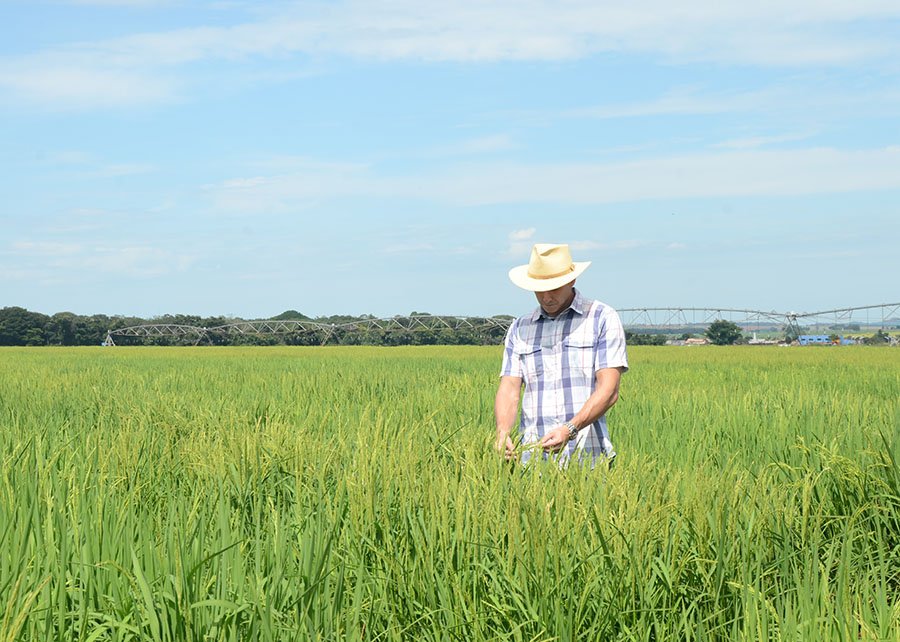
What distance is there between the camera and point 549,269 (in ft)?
14.0

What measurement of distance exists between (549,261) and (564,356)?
488mm

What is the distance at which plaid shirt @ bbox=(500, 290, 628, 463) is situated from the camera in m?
4.33

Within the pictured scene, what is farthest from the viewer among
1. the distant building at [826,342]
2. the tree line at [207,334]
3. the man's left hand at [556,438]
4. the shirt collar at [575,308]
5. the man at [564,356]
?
the tree line at [207,334]

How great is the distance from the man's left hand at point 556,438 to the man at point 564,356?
0.18 meters

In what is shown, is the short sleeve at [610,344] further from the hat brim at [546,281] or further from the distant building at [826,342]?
the distant building at [826,342]

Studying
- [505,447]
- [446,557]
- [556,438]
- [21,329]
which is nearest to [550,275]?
[556,438]

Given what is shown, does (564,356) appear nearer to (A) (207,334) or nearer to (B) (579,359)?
(B) (579,359)

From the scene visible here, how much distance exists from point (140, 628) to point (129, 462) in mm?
2344

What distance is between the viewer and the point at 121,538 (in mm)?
2918

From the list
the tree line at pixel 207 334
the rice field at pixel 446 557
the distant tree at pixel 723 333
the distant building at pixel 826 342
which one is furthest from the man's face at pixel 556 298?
the distant tree at pixel 723 333

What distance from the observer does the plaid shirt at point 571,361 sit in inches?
171

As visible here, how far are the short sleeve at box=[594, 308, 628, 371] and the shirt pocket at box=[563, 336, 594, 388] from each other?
0.04m

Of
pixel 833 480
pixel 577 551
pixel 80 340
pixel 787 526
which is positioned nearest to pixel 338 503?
pixel 577 551

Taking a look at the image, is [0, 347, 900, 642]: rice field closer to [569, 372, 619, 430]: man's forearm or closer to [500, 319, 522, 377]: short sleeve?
[569, 372, 619, 430]: man's forearm
